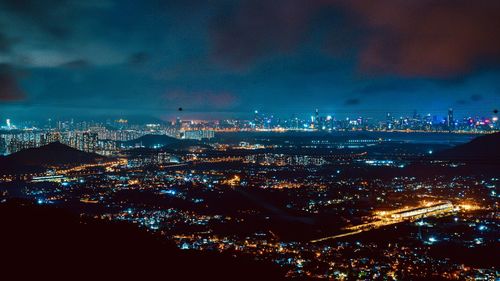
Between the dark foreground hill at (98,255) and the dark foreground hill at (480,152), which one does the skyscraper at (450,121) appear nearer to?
the dark foreground hill at (480,152)

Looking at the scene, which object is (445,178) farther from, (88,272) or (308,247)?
(88,272)

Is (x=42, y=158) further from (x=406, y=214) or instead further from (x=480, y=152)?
(x=480, y=152)

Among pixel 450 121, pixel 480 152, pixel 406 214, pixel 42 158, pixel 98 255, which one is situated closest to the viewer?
pixel 98 255

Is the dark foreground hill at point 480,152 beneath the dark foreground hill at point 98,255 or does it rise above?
above

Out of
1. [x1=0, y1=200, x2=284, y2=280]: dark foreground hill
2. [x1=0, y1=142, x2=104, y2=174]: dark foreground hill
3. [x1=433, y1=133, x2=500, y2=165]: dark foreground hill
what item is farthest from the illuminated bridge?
[x1=0, y1=142, x2=104, y2=174]: dark foreground hill

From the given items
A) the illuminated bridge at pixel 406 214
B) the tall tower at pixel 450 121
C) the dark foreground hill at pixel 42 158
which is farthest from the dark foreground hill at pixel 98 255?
the tall tower at pixel 450 121

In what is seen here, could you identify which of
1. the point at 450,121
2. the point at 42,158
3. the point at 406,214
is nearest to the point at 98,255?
the point at 406,214

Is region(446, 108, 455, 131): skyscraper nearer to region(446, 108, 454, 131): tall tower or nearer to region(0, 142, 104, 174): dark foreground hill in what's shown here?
region(446, 108, 454, 131): tall tower
